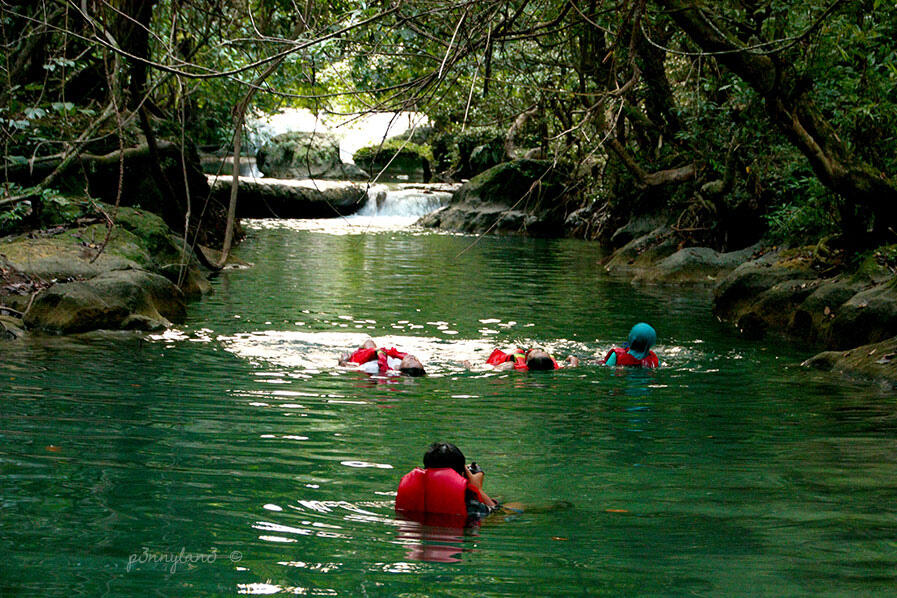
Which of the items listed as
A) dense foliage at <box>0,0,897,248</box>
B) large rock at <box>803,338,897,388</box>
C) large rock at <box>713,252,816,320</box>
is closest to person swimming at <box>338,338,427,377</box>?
dense foliage at <box>0,0,897,248</box>

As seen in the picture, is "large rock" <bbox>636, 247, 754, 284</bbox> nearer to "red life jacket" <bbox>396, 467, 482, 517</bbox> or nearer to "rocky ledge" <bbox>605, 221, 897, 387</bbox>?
"rocky ledge" <bbox>605, 221, 897, 387</bbox>

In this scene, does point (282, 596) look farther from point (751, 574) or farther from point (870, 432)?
point (870, 432)

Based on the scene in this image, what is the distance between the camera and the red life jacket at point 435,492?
555cm

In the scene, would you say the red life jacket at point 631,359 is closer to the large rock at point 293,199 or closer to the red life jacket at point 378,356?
the red life jacket at point 378,356

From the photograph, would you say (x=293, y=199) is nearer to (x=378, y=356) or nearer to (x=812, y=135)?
(x=378, y=356)

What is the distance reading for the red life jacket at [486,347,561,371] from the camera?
11.3 meters

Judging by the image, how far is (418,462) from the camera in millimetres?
7129

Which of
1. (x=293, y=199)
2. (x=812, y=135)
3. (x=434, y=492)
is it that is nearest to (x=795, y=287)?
(x=812, y=135)

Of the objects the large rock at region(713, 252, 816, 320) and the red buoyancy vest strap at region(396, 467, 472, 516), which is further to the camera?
the large rock at region(713, 252, 816, 320)

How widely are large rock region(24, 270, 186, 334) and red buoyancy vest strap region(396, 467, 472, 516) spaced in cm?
778

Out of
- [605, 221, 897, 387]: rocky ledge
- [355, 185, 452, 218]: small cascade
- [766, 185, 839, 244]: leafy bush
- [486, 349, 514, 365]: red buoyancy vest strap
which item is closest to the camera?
[605, 221, 897, 387]: rocky ledge

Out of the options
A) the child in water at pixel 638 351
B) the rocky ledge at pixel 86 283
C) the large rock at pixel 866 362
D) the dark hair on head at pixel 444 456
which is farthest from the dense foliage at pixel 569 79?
the child in water at pixel 638 351

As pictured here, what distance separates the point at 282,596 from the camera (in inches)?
170

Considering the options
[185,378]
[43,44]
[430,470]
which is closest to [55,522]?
[430,470]
